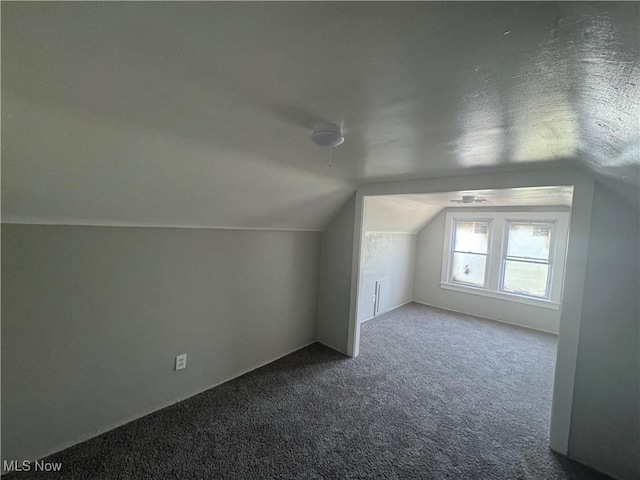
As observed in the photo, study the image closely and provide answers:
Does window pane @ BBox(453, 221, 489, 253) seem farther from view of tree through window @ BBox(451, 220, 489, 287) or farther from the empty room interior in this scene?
the empty room interior

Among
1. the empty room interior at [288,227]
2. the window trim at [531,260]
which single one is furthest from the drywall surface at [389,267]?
the window trim at [531,260]

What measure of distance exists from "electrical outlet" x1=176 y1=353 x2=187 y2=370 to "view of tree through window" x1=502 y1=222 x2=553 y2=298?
477cm

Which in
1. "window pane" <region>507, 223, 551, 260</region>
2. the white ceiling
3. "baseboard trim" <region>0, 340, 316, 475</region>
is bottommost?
"baseboard trim" <region>0, 340, 316, 475</region>

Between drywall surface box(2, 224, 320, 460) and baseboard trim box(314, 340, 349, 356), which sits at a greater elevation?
drywall surface box(2, 224, 320, 460)

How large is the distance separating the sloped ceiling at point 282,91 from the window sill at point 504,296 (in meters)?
3.33

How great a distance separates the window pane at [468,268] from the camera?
4793 millimetres

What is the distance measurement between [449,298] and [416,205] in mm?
2081

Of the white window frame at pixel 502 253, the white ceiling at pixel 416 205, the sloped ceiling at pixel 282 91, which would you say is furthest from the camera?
the white window frame at pixel 502 253

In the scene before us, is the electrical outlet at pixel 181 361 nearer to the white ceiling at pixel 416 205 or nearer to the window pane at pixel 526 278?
the white ceiling at pixel 416 205

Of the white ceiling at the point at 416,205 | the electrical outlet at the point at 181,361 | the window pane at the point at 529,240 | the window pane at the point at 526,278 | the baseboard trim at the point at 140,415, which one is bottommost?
the baseboard trim at the point at 140,415

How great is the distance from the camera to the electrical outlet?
223cm

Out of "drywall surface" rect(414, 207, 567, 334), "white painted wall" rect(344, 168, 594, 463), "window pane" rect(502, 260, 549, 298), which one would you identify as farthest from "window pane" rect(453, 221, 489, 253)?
"white painted wall" rect(344, 168, 594, 463)

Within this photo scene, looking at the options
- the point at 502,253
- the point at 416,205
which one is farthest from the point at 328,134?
the point at 502,253

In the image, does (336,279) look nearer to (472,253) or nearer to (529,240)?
(472,253)
